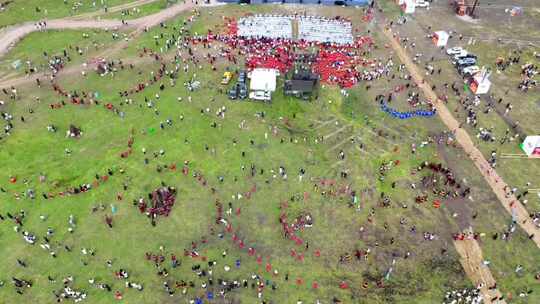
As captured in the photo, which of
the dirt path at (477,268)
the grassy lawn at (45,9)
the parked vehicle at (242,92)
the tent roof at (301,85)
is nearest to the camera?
the dirt path at (477,268)

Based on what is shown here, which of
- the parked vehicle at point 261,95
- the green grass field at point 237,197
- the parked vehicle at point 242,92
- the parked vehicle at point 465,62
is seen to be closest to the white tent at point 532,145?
the green grass field at point 237,197

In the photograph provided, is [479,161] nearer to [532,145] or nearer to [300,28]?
[532,145]

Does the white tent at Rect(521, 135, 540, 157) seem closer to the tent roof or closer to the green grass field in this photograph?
the green grass field

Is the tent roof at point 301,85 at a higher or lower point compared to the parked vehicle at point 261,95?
higher

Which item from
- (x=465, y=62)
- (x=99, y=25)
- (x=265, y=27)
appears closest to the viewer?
(x=465, y=62)

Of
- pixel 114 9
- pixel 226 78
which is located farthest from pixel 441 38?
pixel 114 9

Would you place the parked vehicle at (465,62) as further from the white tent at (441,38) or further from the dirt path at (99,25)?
the dirt path at (99,25)

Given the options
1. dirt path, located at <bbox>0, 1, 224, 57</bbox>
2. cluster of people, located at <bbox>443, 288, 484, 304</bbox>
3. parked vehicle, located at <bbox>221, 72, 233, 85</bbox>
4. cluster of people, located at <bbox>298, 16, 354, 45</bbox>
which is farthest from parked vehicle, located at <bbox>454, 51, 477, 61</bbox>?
dirt path, located at <bbox>0, 1, 224, 57</bbox>
